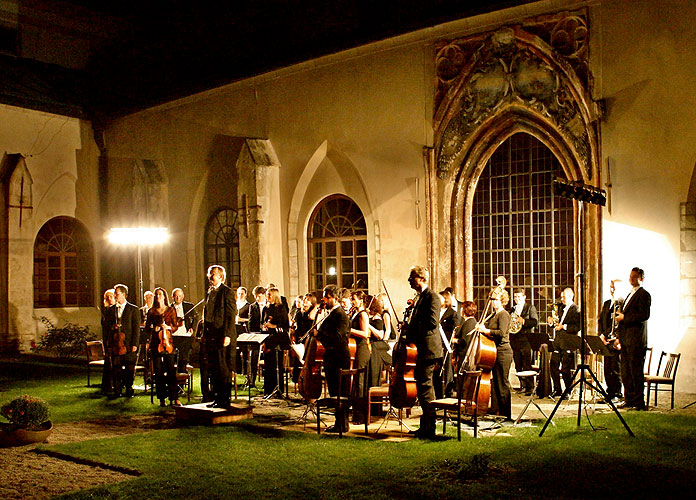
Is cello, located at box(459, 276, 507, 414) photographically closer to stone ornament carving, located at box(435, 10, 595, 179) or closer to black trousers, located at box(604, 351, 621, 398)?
black trousers, located at box(604, 351, 621, 398)

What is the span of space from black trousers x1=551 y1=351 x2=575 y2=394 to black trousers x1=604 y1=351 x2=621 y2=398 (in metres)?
0.55

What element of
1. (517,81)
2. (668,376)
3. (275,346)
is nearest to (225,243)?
(275,346)

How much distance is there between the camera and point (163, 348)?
38.5 ft

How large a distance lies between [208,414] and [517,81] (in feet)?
27.5

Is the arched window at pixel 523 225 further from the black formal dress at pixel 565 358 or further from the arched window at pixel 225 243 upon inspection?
the arched window at pixel 225 243

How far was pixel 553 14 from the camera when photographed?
13.4 m

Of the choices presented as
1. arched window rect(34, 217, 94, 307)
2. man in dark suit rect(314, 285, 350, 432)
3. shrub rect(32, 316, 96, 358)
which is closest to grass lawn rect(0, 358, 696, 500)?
man in dark suit rect(314, 285, 350, 432)

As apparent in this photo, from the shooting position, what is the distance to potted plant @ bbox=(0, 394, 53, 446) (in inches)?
355

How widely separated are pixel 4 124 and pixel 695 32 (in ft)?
55.8

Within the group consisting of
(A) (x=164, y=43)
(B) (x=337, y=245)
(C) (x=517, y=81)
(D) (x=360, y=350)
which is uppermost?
(A) (x=164, y=43)

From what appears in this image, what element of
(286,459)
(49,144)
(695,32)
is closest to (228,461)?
(286,459)

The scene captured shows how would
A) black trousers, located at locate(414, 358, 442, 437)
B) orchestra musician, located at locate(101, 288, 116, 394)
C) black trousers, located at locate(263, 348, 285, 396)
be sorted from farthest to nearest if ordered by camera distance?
orchestra musician, located at locate(101, 288, 116, 394)
black trousers, located at locate(263, 348, 285, 396)
black trousers, located at locate(414, 358, 442, 437)

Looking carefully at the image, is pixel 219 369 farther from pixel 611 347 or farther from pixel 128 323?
pixel 611 347

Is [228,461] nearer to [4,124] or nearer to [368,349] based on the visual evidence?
[368,349]
